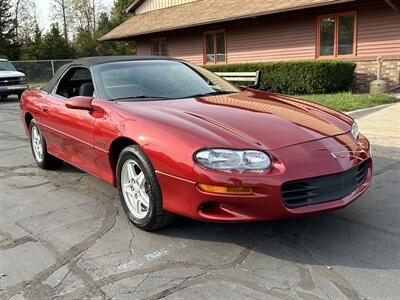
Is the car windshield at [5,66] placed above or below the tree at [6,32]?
below

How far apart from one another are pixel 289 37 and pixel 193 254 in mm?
14363

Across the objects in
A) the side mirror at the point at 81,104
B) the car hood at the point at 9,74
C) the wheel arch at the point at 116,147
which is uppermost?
the car hood at the point at 9,74

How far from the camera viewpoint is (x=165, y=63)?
491 centimetres

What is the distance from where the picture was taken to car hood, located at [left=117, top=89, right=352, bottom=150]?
126 inches

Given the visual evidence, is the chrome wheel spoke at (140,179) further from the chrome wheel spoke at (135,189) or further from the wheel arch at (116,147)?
the wheel arch at (116,147)

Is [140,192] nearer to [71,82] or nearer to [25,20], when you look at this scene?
[71,82]

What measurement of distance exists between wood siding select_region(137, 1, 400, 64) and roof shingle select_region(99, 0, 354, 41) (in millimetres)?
598

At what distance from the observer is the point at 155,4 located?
82.0 ft

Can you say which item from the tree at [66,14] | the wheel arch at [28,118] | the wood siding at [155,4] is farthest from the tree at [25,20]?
the wheel arch at [28,118]

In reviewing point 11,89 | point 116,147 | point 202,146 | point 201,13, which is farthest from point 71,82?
point 201,13

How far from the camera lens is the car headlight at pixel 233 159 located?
3.02 metres

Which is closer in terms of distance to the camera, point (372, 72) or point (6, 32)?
point (372, 72)

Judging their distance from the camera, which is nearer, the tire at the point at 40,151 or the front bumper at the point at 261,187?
the front bumper at the point at 261,187

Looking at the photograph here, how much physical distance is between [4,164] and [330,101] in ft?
24.6
